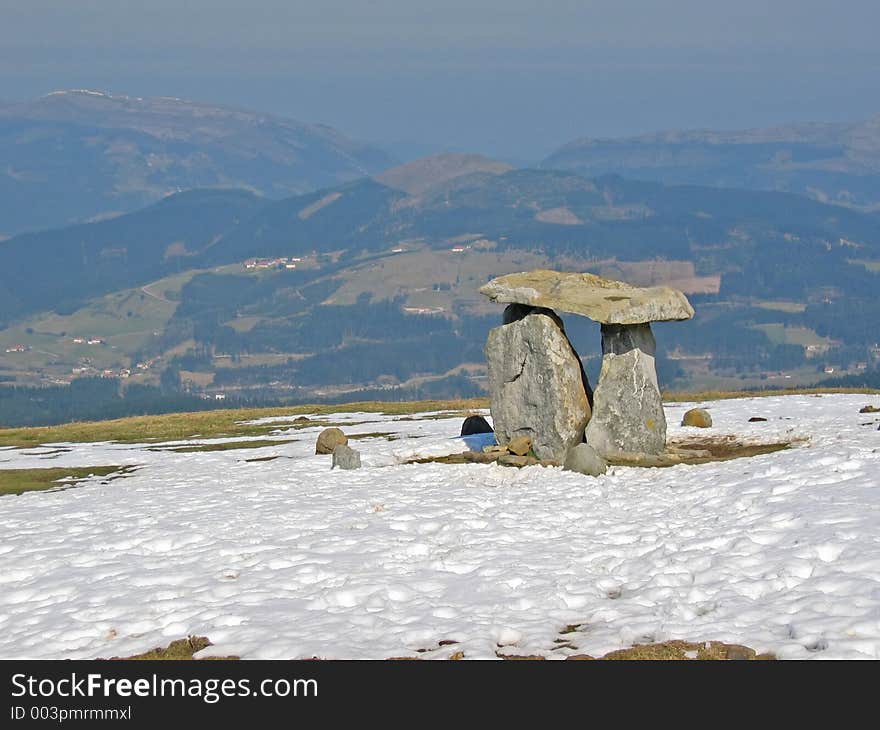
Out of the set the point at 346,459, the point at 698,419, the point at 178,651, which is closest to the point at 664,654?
the point at 178,651

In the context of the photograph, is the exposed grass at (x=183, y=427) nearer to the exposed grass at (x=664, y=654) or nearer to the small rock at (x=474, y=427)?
the small rock at (x=474, y=427)

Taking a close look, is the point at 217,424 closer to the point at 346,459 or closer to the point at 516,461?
the point at 346,459

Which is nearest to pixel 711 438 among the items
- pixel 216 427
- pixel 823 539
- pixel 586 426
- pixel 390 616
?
pixel 586 426

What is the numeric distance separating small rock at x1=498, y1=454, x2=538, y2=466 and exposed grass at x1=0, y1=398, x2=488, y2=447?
22.9 m

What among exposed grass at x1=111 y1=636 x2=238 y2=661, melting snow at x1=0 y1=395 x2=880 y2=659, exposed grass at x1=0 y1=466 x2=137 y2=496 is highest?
exposed grass at x1=0 y1=466 x2=137 y2=496

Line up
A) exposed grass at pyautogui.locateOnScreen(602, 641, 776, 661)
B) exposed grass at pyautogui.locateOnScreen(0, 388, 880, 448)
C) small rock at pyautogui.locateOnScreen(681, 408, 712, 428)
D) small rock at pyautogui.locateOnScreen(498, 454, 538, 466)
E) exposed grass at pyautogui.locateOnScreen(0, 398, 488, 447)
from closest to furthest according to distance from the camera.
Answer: exposed grass at pyautogui.locateOnScreen(602, 641, 776, 661)
small rock at pyautogui.locateOnScreen(498, 454, 538, 466)
small rock at pyautogui.locateOnScreen(681, 408, 712, 428)
exposed grass at pyautogui.locateOnScreen(0, 398, 488, 447)
exposed grass at pyautogui.locateOnScreen(0, 388, 880, 448)

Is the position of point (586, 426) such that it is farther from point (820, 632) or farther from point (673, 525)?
point (820, 632)

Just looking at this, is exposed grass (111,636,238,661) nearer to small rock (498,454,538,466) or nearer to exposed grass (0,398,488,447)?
small rock (498,454,538,466)

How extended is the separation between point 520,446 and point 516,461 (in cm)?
132

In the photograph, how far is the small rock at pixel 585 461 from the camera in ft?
97.4

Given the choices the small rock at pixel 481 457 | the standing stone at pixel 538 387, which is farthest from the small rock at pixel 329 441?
the standing stone at pixel 538 387

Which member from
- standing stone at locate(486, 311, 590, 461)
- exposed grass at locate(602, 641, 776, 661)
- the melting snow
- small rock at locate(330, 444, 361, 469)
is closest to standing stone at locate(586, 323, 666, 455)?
standing stone at locate(486, 311, 590, 461)

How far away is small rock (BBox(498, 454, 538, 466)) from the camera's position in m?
32.3

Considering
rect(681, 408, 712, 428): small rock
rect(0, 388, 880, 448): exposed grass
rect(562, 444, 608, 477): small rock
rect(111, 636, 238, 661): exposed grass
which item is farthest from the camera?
rect(0, 388, 880, 448): exposed grass
